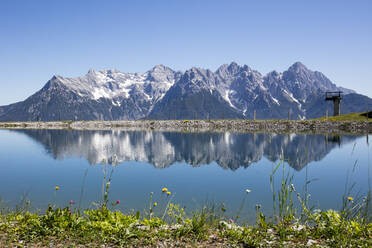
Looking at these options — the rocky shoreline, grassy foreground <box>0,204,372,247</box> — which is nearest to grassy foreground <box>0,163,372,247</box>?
grassy foreground <box>0,204,372,247</box>

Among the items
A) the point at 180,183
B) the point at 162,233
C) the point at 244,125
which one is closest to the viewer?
the point at 162,233

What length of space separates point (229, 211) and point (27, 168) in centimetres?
3266

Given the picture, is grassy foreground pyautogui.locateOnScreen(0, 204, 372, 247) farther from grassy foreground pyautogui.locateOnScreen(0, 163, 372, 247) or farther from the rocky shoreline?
the rocky shoreline

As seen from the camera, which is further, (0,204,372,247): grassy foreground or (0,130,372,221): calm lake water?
(0,130,372,221): calm lake water

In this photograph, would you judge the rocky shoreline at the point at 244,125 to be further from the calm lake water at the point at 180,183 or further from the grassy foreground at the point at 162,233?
the grassy foreground at the point at 162,233

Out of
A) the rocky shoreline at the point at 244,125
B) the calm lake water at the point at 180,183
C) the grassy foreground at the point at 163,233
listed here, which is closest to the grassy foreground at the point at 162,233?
the grassy foreground at the point at 163,233

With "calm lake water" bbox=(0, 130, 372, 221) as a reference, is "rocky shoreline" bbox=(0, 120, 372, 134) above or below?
above

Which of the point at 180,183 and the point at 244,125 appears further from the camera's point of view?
the point at 244,125

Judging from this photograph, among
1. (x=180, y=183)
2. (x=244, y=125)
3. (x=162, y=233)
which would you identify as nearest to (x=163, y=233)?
(x=162, y=233)

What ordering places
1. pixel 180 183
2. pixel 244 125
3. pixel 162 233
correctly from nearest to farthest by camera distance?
pixel 162 233 → pixel 180 183 → pixel 244 125

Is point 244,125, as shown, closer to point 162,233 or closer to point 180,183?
point 180,183

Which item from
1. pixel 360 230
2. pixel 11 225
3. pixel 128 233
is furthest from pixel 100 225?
pixel 360 230

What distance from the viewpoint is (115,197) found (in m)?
22.1

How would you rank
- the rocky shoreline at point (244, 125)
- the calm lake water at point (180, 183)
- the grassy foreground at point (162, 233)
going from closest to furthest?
the grassy foreground at point (162, 233)
the calm lake water at point (180, 183)
the rocky shoreline at point (244, 125)
